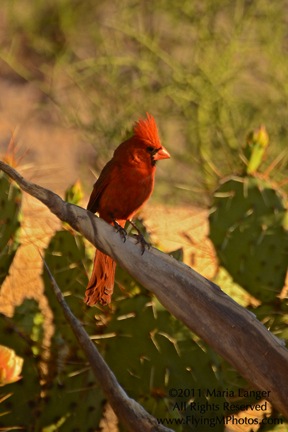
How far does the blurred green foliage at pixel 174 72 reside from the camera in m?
4.51

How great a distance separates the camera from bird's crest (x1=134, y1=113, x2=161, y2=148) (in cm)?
161

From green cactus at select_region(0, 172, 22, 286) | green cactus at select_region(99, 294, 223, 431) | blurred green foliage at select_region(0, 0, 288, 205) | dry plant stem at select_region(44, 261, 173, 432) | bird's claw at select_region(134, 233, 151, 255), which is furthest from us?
blurred green foliage at select_region(0, 0, 288, 205)

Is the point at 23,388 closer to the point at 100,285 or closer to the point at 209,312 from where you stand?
the point at 100,285

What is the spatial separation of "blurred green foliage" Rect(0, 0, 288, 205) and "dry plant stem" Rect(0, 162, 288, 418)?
2.54 metres

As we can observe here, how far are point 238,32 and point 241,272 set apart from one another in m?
2.38

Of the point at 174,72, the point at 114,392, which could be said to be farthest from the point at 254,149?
the point at 174,72

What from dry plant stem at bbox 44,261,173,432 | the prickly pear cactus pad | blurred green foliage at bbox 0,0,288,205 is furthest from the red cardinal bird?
blurred green foliage at bbox 0,0,288,205

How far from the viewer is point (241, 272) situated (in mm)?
2242

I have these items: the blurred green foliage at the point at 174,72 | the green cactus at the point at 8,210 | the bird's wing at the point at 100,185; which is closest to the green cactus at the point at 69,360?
the green cactus at the point at 8,210

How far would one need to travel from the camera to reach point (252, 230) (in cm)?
223

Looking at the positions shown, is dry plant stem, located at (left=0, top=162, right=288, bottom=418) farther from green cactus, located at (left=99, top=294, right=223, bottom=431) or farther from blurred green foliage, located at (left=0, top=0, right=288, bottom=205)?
blurred green foliage, located at (left=0, top=0, right=288, bottom=205)

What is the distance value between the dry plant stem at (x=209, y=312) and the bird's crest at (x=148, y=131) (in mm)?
262

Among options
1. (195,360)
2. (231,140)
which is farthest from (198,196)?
(195,360)

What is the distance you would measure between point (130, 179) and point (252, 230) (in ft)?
2.30
